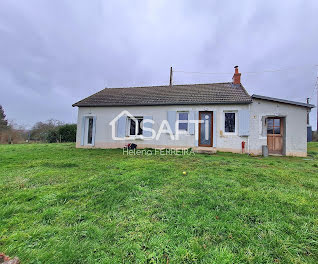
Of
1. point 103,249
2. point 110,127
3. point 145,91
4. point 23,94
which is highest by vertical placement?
point 23,94

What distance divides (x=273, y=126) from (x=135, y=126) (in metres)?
8.17

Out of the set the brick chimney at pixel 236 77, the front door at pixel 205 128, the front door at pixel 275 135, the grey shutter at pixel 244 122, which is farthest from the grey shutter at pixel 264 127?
the brick chimney at pixel 236 77

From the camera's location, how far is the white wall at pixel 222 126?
22.6 ft

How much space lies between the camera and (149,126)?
8.40 metres

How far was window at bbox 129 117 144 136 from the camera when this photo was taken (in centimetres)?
879

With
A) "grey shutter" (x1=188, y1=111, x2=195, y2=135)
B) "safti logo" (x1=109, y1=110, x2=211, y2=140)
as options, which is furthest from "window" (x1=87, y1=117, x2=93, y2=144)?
"grey shutter" (x1=188, y1=111, x2=195, y2=135)

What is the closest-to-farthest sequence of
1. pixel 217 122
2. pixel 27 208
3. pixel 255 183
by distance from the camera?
1. pixel 27 208
2. pixel 255 183
3. pixel 217 122

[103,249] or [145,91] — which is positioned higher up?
[145,91]

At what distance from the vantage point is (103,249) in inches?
52.9

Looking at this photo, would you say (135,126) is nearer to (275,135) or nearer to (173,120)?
(173,120)

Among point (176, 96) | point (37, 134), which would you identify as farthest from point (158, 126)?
point (37, 134)

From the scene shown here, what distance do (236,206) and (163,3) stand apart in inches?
494

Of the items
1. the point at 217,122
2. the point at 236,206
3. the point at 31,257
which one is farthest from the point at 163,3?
the point at 31,257

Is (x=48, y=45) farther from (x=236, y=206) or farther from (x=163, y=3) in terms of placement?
(x=236, y=206)
